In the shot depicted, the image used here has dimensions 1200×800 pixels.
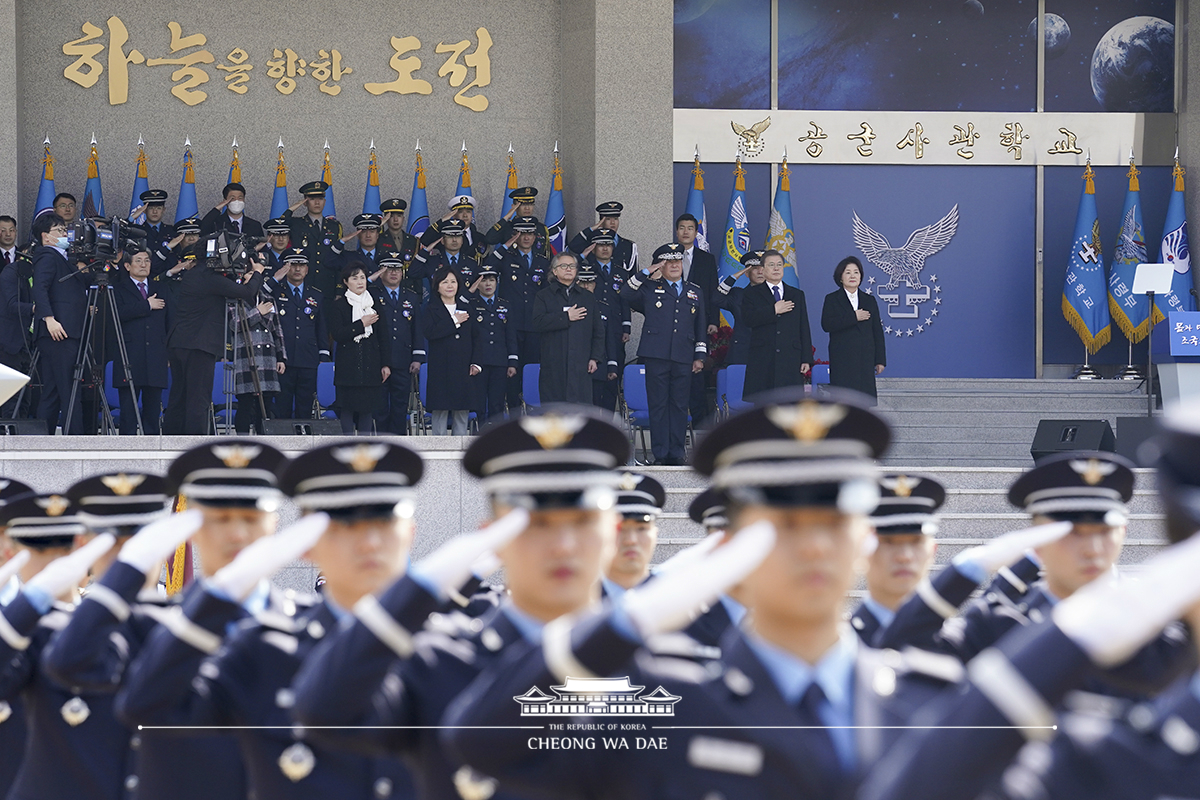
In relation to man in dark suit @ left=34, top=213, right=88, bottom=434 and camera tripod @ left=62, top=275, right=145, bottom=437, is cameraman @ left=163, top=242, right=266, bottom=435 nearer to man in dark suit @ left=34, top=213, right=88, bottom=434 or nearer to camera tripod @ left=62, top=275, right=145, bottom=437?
camera tripod @ left=62, top=275, right=145, bottom=437

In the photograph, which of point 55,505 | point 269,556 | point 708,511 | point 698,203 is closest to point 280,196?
point 698,203

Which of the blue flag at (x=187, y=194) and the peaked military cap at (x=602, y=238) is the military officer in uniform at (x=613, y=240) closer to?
the peaked military cap at (x=602, y=238)

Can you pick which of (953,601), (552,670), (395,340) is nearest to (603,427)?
(552,670)

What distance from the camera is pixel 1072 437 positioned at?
991 cm

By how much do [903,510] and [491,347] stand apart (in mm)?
7630

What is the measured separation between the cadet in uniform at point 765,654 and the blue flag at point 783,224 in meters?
11.9

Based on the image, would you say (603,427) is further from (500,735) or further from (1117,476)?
(1117,476)

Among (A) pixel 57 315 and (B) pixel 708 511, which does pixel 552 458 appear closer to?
(B) pixel 708 511

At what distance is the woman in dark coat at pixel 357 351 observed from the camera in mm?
10484

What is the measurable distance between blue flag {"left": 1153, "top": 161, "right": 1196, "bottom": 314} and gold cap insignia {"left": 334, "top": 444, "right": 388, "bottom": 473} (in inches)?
489

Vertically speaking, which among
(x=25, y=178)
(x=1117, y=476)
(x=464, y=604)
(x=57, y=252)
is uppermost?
(x=25, y=178)

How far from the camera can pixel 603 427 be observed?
2.16m

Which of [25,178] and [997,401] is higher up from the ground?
[25,178]

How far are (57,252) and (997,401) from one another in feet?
24.4
